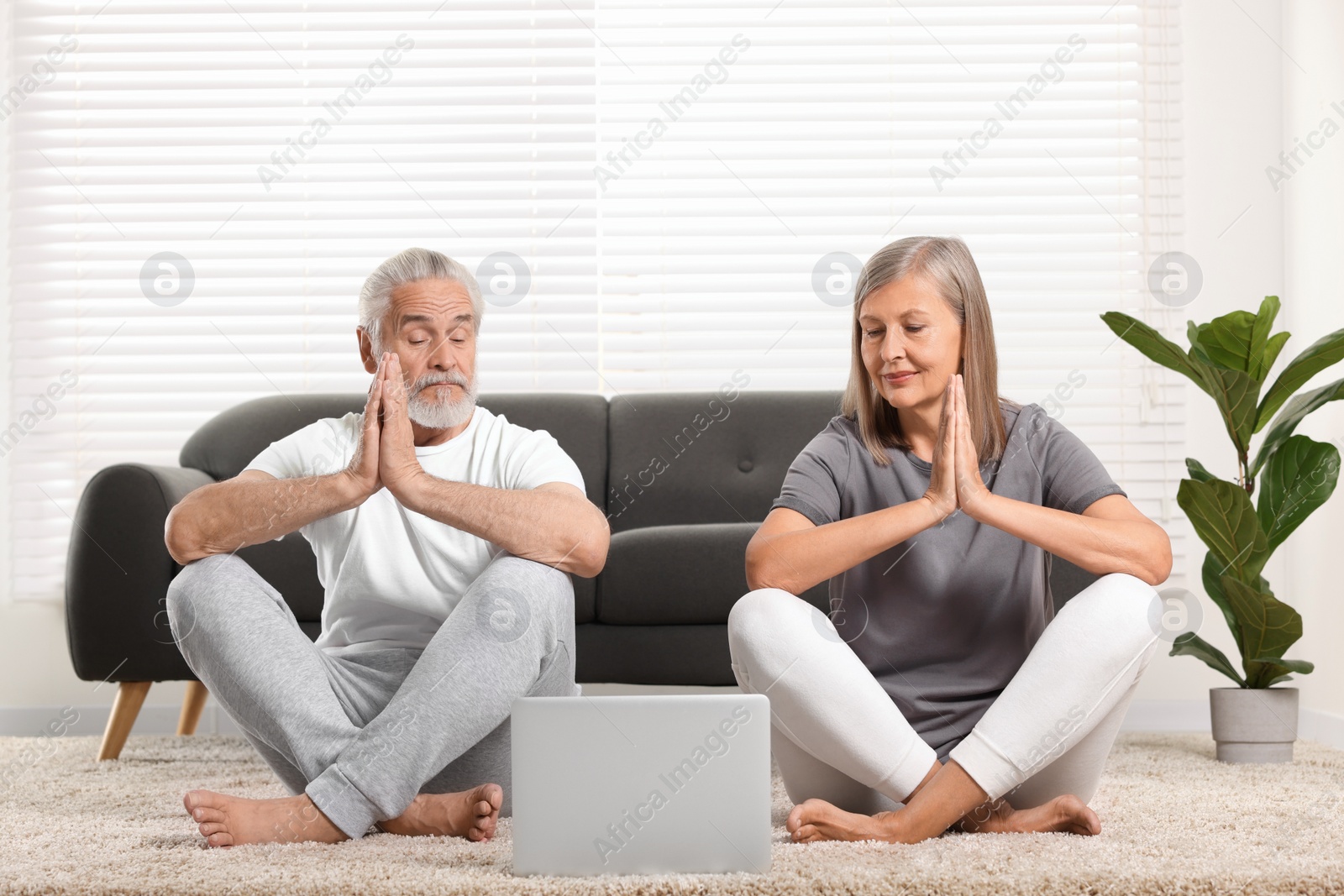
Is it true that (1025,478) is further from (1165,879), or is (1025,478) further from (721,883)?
(721,883)

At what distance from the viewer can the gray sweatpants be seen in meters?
1.24

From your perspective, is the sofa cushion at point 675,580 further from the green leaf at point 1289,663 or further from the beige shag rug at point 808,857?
the green leaf at point 1289,663

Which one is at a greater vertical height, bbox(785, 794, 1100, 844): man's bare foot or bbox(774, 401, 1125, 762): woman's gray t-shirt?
bbox(774, 401, 1125, 762): woman's gray t-shirt

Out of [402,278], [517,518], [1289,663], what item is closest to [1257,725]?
[1289,663]

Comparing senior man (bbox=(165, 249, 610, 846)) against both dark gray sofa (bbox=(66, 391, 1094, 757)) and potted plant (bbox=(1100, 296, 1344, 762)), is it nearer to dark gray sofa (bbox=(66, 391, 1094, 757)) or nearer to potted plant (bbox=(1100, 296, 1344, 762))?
dark gray sofa (bbox=(66, 391, 1094, 757))

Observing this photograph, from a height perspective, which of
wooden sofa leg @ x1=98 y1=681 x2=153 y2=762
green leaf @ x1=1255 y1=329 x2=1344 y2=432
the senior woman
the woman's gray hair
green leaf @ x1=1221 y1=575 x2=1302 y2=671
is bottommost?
Result: wooden sofa leg @ x1=98 y1=681 x2=153 y2=762

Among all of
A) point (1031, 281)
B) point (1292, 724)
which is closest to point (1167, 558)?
point (1292, 724)

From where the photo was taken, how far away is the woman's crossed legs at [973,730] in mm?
1197

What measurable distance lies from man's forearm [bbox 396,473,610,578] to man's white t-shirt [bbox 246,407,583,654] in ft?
0.29

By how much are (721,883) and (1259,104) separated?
8.80ft

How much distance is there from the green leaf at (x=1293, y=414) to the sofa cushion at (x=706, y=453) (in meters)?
0.90

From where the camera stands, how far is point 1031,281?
295 cm

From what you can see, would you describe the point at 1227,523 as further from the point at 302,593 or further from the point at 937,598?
the point at 302,593

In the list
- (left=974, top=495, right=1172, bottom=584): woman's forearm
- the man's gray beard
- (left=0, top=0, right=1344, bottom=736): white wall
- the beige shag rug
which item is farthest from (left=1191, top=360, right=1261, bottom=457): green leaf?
the man's gray beard
